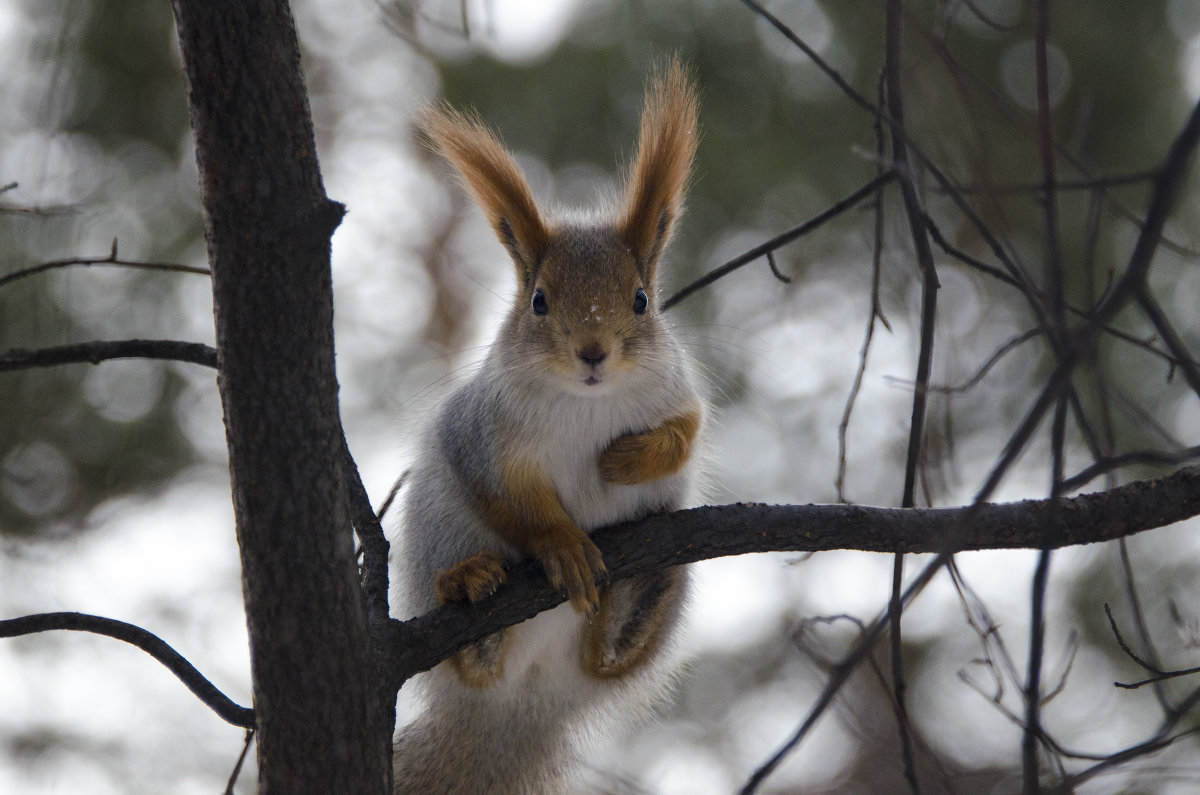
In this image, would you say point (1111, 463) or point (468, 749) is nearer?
point (1111, 463)

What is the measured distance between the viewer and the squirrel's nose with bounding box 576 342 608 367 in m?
1.97

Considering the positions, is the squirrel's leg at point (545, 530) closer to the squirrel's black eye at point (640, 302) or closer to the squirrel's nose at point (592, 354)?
the squirrel's nose at point (592, 354)

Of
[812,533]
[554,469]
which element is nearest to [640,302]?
[554,469]

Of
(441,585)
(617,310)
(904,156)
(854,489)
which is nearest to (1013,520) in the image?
(904,156)

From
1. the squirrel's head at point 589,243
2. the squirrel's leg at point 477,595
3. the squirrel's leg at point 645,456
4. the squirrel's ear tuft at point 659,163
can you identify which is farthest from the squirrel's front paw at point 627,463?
the squirrel's ear tuft at point 659,163

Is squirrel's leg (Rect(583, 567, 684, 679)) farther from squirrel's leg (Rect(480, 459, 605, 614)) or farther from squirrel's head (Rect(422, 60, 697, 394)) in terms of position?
squirrel's head (Rect(422, 60, 697, 394))

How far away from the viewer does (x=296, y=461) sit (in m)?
1.36

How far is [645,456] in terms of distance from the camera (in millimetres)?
2068

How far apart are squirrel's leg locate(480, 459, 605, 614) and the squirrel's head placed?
0.72ft

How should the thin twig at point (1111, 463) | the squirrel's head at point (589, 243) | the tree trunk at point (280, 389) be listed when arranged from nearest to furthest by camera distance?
1. the thin twig at point (1111, 463)
2. the tree trunk at point (280, 389)
3. the squirrel's head at point (589, 243)

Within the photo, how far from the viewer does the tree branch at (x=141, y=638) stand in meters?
1.45

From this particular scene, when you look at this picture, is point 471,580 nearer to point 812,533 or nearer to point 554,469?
point 554,469

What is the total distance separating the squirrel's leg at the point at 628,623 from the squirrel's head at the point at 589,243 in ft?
1.58

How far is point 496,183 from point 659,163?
0.36 metres
